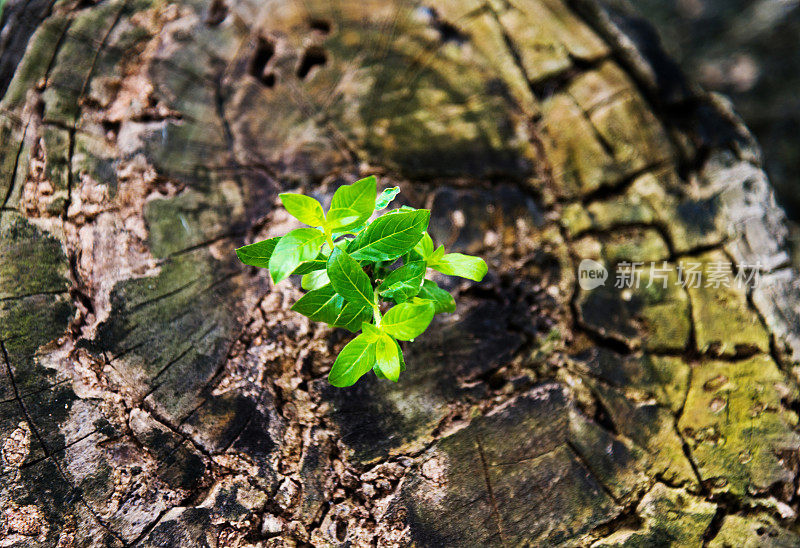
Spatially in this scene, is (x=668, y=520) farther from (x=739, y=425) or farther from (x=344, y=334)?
(x=344, y=334)

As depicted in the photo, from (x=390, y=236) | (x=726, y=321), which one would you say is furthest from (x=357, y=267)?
(x=726, y=321)

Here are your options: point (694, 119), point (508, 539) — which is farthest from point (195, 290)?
point (694, 119)

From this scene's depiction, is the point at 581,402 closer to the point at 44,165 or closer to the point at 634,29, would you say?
the point at 634,29

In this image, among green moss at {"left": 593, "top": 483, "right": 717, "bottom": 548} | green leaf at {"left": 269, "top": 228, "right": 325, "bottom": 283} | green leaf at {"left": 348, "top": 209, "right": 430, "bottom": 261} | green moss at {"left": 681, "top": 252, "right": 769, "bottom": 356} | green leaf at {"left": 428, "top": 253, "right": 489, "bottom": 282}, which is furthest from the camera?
green moss at {"left": 681, "top": 252, "right": 769, "bottom": 356}

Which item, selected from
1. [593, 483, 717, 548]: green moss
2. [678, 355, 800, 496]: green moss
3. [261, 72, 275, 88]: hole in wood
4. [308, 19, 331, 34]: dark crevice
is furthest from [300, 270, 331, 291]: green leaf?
[678, 355, 800, 496]: green moss

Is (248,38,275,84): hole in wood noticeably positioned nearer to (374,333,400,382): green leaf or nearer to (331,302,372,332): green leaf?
(331,302,372,332): green leaf

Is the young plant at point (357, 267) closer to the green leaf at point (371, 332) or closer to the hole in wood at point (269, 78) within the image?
the green leaf at point (371, 332)
